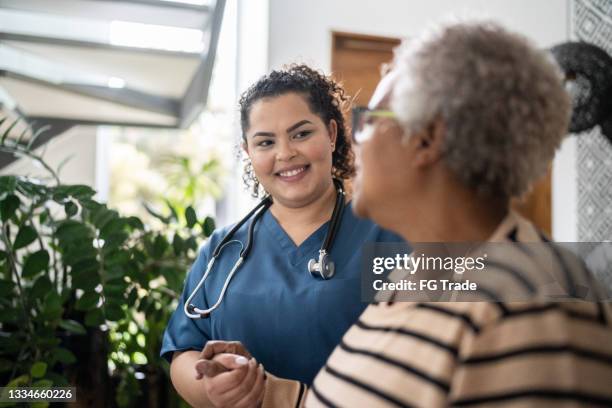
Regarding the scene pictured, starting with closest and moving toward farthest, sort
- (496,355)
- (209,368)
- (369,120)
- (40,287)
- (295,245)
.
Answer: (496,355) → (369,120) → (209,368) → (295,245) → (40,287)

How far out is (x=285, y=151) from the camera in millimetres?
1006

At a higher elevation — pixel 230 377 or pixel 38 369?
pixel 230 377

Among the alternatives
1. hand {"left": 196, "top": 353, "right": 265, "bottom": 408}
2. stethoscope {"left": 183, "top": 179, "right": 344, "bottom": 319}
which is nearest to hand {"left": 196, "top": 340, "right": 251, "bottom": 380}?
hand {"left": 196, "top": 353, "right": 265, "bottom": 408}

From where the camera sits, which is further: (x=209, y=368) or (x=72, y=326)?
(x=72, y=326)

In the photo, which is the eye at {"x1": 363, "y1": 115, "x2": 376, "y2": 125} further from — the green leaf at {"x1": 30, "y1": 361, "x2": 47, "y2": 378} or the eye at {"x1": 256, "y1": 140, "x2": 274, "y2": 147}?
the green leaf at {"x1": 30, "y1": 361, "x2": 47, "y2": 378}

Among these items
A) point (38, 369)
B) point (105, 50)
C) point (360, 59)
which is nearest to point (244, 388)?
point (38, 369)

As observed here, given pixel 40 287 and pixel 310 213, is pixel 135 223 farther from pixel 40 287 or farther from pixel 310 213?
pixel 310 213

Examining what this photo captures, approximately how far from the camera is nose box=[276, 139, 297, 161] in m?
1.00

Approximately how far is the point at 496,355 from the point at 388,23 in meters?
2.36

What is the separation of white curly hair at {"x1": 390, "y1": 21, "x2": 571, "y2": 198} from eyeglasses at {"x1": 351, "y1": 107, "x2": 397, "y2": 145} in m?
0.03

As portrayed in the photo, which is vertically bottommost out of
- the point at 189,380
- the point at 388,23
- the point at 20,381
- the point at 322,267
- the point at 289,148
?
the point at 20,381

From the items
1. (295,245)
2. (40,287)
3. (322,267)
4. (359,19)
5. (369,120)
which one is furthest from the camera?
(359,19)

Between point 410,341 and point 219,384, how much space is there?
393mm

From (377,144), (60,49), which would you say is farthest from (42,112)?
(377,144)
